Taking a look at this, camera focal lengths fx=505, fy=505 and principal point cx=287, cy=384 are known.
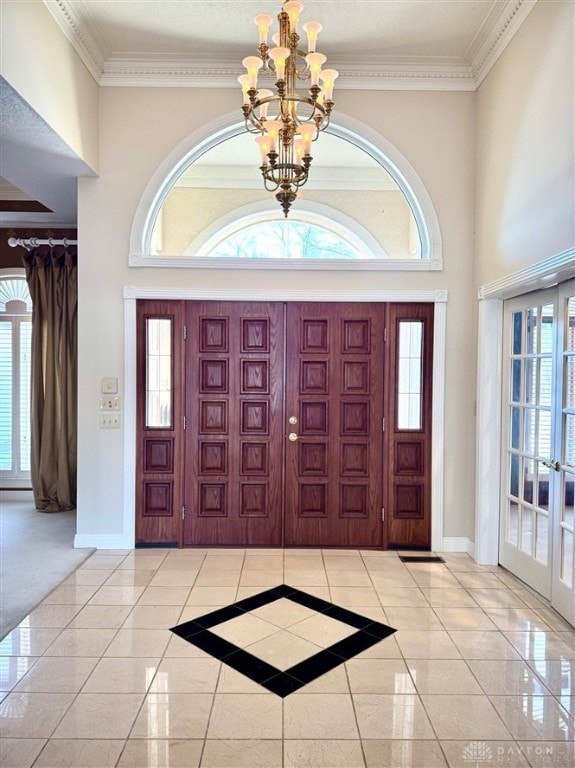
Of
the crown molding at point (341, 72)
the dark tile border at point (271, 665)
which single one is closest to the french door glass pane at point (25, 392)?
the crown molding at point (341, 72)

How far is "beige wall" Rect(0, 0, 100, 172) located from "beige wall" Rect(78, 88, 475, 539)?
0.27 meters

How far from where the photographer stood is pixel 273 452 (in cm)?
436

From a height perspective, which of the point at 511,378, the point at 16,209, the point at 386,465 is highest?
the point at 16,209

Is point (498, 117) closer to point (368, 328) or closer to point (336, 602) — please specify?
point (368, 328)

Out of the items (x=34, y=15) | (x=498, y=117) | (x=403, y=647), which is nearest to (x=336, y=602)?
(x=403, y=647)

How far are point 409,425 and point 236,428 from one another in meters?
1.49

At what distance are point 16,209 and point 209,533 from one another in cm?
394

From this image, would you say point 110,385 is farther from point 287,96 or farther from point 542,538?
point 542,538

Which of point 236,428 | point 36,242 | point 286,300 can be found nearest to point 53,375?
point 36,242

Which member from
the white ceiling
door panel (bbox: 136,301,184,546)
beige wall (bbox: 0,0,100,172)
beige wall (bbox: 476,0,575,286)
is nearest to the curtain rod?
the white ceiling

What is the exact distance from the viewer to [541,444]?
135 inches

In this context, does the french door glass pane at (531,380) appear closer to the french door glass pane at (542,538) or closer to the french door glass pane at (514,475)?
the french door glass pane at (514,475)

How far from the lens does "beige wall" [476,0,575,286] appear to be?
9.36 feet

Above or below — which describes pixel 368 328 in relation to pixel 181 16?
below
